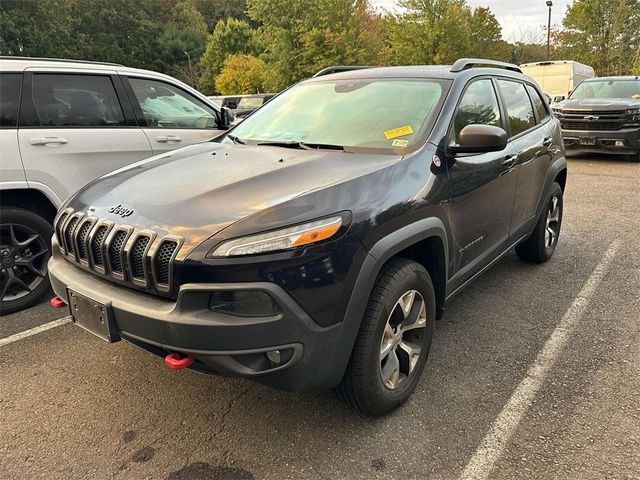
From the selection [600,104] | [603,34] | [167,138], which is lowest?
[600,104]

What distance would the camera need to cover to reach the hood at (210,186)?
2.15 meters

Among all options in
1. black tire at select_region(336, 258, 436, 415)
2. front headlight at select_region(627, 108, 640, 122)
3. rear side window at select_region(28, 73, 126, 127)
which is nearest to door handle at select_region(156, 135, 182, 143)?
rear side window at select_region(28, 73, 126, 127)

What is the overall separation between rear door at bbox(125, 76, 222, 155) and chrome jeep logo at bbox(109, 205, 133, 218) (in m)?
2.39

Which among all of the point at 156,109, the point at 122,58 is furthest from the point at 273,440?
the point at 122,58

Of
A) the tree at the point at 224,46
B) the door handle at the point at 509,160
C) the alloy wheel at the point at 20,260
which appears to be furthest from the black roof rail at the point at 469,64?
the tree at the point at 224,46

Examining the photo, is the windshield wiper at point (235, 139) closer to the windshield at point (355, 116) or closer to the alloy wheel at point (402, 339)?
the windshield at point (355, 116)

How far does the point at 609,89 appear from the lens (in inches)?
453

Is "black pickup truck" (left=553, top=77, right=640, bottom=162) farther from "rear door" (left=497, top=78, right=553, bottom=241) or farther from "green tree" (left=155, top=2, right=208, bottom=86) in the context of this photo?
"green tree" (left=155, top=2, right=208, bottom=86)

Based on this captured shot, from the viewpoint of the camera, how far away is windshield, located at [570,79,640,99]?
11194 mm

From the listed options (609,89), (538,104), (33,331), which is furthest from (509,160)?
(609,89)

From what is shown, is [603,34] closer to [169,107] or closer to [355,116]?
[169,107]

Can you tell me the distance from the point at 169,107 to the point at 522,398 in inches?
157

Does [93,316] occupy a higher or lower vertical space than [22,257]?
higher

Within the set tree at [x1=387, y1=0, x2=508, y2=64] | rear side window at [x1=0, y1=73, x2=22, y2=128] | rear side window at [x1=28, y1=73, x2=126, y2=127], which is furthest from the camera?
tree at [x1=387, y1=0, x2=508, y2=64]
